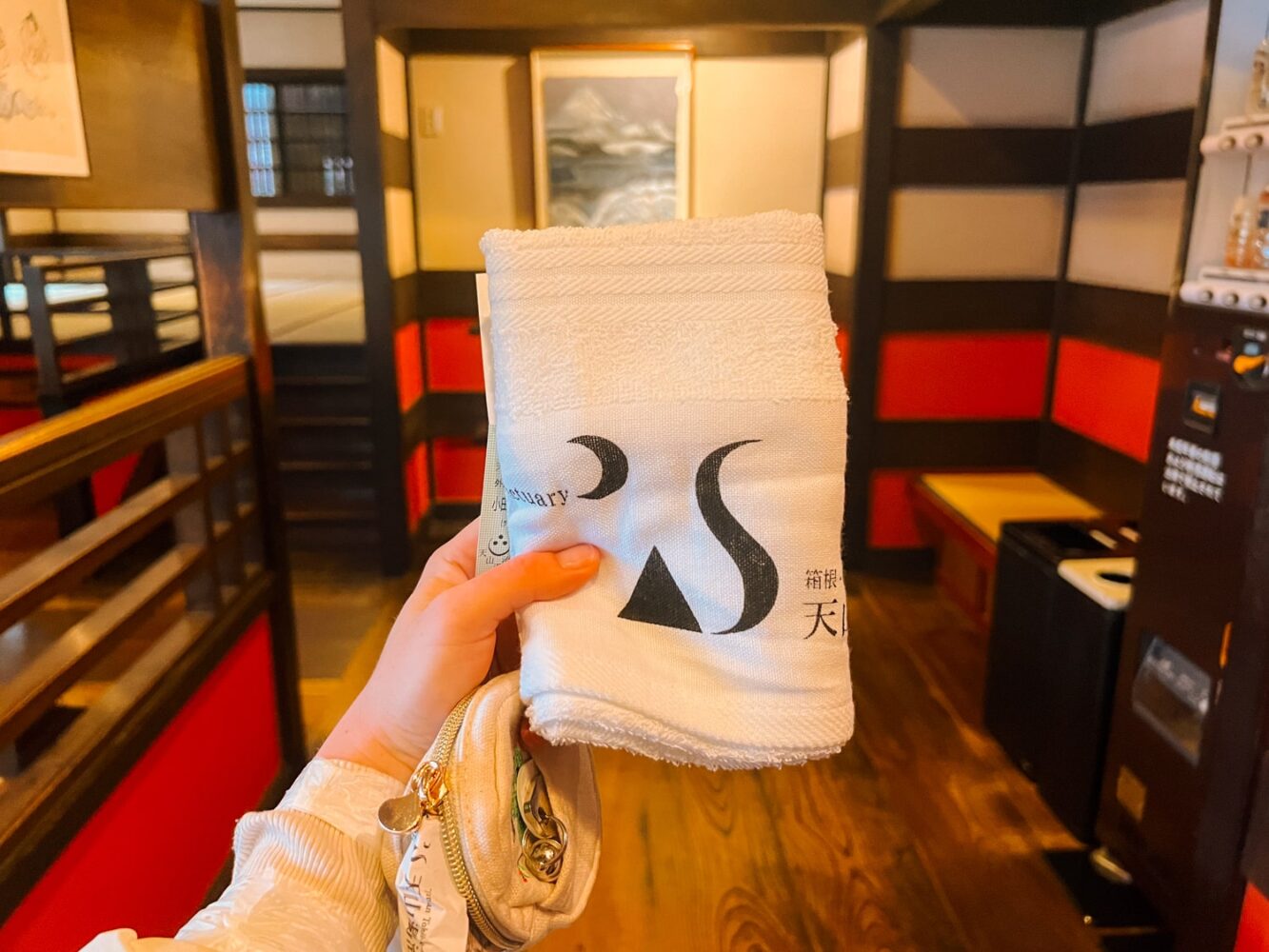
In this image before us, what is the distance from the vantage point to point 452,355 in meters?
4.27

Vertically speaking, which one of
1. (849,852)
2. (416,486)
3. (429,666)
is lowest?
(849,852)

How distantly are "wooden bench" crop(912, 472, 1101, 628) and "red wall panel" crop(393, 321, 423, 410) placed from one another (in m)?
2.15

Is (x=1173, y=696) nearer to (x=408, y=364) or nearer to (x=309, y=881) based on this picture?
(x=309, y=881)

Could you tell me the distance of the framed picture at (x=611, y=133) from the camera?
4.08 metres

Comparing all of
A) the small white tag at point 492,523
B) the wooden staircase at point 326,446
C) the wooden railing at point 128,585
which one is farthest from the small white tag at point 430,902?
the wooden staircase at point 326,446

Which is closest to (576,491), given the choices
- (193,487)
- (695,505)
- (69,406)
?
(695,505)

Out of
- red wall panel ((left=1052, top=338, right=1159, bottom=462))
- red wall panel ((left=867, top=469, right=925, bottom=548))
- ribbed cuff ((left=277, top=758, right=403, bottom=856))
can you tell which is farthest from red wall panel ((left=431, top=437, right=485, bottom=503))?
ribbed cuff ((left=277, top=758, right=403, bottom=856))

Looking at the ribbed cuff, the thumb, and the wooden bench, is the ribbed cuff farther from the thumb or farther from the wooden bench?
the wooden bench

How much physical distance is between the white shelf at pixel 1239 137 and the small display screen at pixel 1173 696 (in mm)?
976

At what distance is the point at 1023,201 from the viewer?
11.5 feet

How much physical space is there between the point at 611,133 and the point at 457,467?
171 cm

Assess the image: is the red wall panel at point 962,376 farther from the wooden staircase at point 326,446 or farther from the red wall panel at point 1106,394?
the wooden staircase at point 326,446

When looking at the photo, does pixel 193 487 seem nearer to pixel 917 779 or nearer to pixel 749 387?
pixel 749 387

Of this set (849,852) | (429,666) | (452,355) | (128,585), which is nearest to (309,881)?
(429,666)
